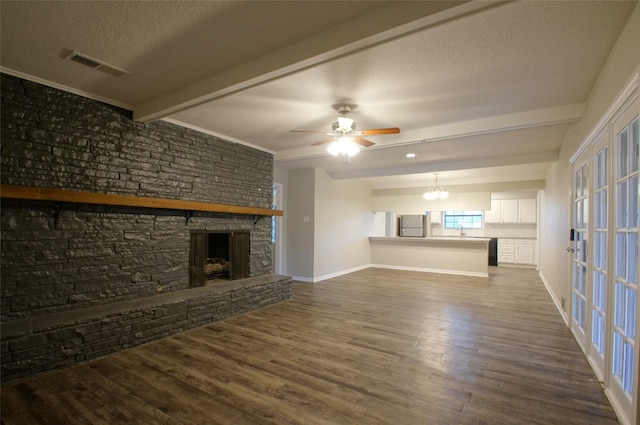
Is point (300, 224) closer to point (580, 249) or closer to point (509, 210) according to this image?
point (580, 249)

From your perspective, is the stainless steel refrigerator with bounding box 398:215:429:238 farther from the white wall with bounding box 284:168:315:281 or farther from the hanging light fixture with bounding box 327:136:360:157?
the hanging light fixture with bounding box 327:136:360:157

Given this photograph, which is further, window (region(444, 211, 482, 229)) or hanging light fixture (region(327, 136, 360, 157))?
window (region(444, 211, 482, 229))

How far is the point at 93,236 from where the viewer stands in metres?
3.02

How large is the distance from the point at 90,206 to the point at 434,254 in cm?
718

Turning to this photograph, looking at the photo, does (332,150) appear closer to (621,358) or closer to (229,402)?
(229,402)

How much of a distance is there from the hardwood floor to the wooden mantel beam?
1.44 m

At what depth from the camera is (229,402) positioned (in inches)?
80.4

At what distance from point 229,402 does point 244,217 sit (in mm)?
3008

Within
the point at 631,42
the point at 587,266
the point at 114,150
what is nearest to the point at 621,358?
the point at 587,266

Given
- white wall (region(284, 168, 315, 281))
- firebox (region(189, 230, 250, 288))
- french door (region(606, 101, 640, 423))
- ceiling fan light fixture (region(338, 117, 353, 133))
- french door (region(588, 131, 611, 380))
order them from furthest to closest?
1. white wall (region(284, 168, 315, 281))
2. firebox (region(189, 230, 250, 288))
3. ceiling fan light fixture (region(338, 117, 353, 133))
4. french door (region(588, 131, 611, 380))
5. french door (region(606, 101, 640, 423))

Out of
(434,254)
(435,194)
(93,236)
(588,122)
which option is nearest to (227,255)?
(93,236)

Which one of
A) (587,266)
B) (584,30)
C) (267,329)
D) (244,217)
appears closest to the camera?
(584,30)

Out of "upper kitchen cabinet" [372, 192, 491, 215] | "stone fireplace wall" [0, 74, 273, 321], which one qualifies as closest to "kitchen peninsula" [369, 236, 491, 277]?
"upper kitchen cabinet" [372, 192, 491, 215]

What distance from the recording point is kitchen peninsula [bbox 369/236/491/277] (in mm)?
7180
